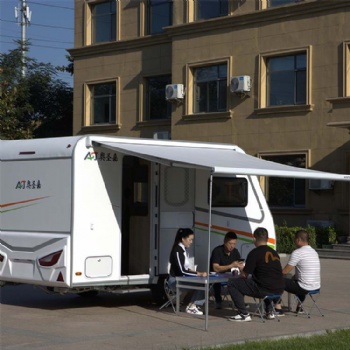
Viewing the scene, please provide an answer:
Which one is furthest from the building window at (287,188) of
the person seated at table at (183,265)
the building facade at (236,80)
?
the person seated at table at (183,265)

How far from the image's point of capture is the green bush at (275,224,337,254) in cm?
2631

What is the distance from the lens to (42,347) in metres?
10.1

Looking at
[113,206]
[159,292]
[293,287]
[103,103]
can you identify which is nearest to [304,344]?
[293,287]

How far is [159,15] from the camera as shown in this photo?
3294 cm

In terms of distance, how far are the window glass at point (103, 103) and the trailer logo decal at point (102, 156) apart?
828 inches

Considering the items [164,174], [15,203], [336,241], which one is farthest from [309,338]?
[336,241]

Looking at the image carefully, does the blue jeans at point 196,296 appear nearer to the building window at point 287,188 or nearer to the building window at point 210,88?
the building window at point 287,188

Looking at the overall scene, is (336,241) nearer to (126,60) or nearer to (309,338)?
(126,60)

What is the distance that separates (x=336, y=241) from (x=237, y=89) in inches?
253

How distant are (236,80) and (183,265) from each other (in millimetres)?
16825

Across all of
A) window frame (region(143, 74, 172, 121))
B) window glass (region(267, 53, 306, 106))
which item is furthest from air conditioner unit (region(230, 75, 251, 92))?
window frame (region(143, 74, 172, 121))

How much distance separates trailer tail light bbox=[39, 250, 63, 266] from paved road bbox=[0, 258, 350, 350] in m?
0.79

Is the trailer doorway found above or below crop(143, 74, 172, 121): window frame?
below

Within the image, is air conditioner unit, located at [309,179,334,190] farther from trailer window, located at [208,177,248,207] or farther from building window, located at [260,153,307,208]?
trailer window, located at [208,177,248,207]
